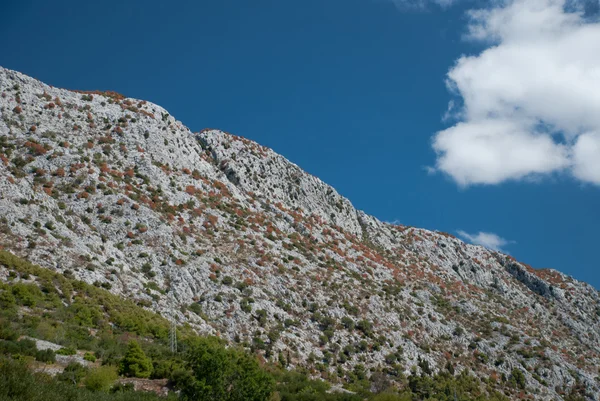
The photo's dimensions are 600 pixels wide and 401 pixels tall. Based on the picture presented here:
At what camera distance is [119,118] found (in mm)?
63375

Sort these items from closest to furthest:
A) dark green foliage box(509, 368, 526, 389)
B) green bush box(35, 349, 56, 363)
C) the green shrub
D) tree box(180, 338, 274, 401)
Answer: tree box(180, 338, 274, 401) → green bush box(35, 349, 56, 363) → the green shrub → dark green foliage box(509, 368, 526, 389)

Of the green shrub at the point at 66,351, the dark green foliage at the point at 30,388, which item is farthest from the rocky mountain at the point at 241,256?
the dark green foliage at the point at 30,388

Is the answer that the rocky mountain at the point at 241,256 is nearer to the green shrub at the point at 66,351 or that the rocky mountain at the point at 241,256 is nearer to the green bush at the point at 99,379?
the green shrub at the point at 66,351

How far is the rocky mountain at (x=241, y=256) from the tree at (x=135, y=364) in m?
13.6

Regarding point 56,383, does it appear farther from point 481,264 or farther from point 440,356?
point 481,264

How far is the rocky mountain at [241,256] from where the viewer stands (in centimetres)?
3991

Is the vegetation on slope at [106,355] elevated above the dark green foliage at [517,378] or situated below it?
below

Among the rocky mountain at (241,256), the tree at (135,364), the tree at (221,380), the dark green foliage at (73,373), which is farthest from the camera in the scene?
the rocky mountain at (241,256)

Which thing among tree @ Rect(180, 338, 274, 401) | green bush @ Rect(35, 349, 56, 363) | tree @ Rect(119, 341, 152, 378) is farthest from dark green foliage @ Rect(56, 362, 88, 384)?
tree @ Rect(180, 338, 274, 401)

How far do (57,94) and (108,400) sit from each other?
5802 cm

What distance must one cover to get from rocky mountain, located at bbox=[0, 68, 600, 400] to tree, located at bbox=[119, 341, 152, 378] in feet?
44.6

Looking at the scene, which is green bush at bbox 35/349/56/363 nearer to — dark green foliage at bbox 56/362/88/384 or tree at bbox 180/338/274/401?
dark green foliage at bbox 56/362/88/384

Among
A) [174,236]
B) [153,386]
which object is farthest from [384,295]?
[153,386]

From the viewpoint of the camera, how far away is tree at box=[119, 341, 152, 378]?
75.9ft
